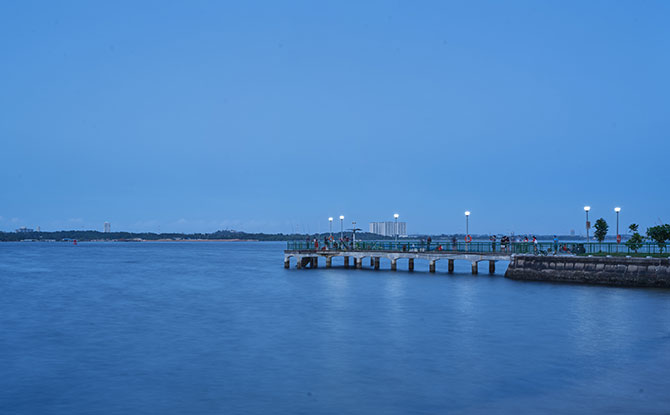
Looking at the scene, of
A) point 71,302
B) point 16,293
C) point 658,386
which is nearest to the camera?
point 658,386

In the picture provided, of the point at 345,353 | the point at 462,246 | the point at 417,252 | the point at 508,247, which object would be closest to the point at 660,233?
the point at 508,247

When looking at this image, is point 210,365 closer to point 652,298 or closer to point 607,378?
point 607,378

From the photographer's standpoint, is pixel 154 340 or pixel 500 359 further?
pixel 154 340

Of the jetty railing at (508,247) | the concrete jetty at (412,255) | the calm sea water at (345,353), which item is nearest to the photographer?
the calm sea water at (345,353)

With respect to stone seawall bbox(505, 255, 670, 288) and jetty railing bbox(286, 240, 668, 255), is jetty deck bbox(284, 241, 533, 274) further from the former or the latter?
stone seawall bbox(505, 255, 670, 288)

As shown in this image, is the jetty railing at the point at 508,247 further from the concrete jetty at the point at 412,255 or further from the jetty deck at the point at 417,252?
the concrete jetty at the point at 412,255

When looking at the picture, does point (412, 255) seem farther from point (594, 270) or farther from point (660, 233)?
point (660, 233)

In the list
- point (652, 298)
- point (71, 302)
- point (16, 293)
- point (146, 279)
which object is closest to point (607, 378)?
point (652, 298)

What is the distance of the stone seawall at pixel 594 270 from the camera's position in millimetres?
38562

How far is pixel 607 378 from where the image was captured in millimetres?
18141

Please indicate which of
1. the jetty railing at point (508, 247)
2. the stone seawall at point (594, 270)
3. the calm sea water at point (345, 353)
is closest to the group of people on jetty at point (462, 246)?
the jetty railing at point (508, 247)

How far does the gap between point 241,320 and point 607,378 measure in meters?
18.9

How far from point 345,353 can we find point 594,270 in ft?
82.3

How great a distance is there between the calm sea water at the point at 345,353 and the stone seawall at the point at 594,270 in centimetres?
125
